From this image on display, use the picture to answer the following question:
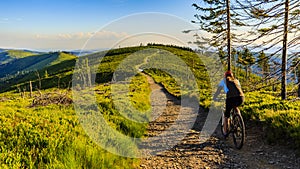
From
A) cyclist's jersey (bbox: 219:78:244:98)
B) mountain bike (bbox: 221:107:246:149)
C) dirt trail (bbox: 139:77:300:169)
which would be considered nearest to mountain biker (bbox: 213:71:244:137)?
cyclist's jersey (bbox: 219:78:244:98)

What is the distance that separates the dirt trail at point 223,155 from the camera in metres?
6.19

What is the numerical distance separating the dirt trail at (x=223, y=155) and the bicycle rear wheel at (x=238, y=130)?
197 millimetres

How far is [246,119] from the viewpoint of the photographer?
10164mm

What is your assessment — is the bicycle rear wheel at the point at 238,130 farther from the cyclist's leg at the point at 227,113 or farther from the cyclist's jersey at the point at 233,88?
the cyclist's jersey at the point at 233,88

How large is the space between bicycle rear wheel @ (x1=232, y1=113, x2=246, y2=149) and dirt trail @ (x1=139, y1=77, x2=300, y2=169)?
0.20 m

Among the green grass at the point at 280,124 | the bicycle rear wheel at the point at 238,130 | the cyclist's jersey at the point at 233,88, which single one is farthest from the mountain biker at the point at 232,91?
the green grass at the point at 280,124

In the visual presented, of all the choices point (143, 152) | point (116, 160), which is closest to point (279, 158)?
point (143, 152)

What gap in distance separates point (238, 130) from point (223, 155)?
1.01 metres

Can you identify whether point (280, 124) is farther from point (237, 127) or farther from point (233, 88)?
point (233, 88)

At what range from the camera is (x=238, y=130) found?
7402 mm

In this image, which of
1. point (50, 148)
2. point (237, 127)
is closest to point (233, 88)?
point (237, 127)

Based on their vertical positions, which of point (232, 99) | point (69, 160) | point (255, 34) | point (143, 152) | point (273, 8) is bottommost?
point (143, 152)

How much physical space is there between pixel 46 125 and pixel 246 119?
297 inches

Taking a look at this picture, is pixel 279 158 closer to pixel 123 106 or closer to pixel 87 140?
pixel 87 140
